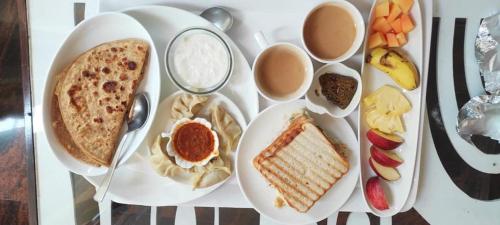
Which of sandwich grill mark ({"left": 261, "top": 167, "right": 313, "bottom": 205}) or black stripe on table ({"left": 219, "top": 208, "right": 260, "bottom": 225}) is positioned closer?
sandwich grill mark ({"left": 261, "top": 167, "right": 313, "bottom": 205})

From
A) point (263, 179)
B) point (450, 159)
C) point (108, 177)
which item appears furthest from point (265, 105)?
point (450, 159)

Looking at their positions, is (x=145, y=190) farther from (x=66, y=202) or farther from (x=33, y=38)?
(x=33, y=38)

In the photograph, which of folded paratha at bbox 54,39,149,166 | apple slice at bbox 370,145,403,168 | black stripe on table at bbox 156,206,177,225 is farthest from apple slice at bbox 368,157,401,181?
folded paratha at bbox 54,39,149,166

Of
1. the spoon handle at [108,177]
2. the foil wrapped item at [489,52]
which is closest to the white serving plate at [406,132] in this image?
the foil wrapped item at [489,52]

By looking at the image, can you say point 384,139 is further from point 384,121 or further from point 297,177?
point 297,177

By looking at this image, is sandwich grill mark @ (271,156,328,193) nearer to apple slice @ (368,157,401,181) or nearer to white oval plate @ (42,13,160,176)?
apple slice @ (368,157,401,181)

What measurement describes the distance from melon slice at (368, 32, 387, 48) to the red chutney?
592 mm

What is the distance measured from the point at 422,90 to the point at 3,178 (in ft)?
5.14

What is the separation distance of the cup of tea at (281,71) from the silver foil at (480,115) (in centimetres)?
56

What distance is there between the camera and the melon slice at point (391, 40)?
135 cm

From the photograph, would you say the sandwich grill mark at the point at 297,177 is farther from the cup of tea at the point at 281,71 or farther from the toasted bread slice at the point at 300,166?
the cup of tea at the point at 281,71

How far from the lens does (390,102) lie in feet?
4.47

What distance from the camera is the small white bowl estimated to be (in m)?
1.33

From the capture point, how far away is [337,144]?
1.41m
